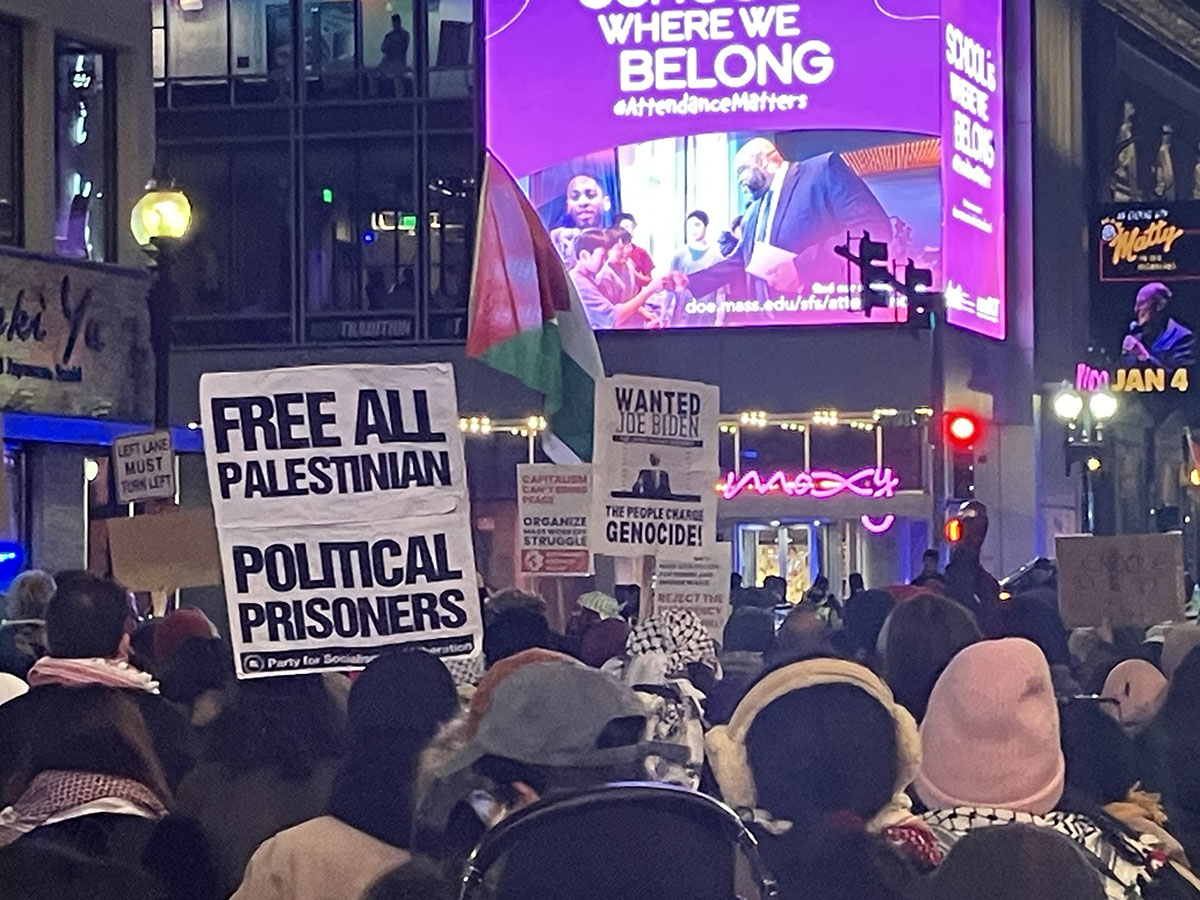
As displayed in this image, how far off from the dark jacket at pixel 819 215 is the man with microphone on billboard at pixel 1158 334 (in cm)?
605

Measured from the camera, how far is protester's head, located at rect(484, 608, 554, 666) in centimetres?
977

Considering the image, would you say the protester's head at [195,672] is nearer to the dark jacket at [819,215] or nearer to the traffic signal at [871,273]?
the traffic signal at [871,273]

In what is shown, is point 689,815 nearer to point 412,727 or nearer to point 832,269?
point 412,727

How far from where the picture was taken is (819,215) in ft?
137

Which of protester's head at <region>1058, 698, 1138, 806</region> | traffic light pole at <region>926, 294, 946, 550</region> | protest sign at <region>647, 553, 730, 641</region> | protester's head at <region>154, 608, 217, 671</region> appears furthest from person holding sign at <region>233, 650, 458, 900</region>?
traffic light pole at <region>926, 294, 946, 550</region>

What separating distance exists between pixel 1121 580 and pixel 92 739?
6.46m

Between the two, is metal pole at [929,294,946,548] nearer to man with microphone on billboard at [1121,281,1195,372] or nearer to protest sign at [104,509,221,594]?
man with microphone on billboard at [1121,281,1195,372]

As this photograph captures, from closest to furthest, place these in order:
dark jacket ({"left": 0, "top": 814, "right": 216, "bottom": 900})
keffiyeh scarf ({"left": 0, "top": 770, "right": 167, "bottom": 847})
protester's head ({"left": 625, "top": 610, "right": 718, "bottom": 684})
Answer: dark jacket ({"left": 0, "top": 814, "right": 216, "bottom": 900}) → keffiyeh scarf ({"left": 0, "top": 770, "right": 167, "bottom": 847}) → protester's head ({"left": 625, "top": 610, "right": 718, "bottom": 684})

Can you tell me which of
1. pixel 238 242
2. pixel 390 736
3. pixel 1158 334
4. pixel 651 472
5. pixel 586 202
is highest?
pixel 586 202

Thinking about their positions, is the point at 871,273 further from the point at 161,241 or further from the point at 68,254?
the point at 161,241

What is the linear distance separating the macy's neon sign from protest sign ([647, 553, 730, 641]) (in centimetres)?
2848

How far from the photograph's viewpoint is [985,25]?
148ft

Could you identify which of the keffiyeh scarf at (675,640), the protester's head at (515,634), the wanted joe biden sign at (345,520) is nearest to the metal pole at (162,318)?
the keffiyeh scarf at (675,640)

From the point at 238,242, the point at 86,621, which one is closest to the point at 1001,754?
the point at 86,621
